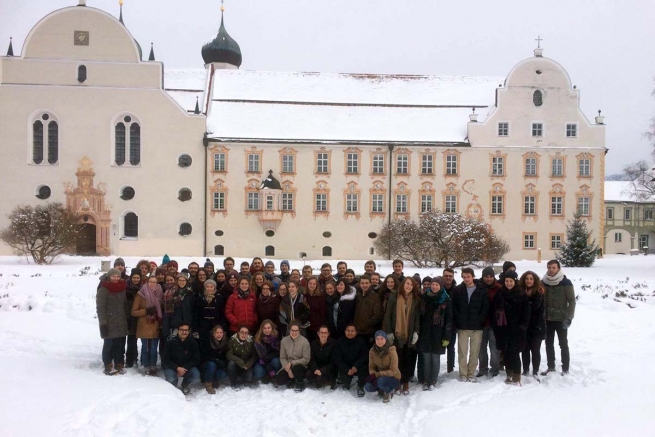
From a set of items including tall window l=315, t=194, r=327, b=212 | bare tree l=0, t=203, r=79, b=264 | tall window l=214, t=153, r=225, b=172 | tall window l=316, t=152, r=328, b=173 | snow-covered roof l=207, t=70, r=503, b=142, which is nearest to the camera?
bare tree l=0, t=203, r=79, b=264

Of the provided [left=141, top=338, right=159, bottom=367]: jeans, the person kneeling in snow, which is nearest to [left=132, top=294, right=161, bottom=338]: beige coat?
[left=141, top=338, right=159, bottom=367]: jeans

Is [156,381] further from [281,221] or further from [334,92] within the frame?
[334,92]

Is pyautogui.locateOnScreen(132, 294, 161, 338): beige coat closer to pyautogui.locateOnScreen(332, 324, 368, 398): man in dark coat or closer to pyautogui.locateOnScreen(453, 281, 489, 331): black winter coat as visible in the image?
pyautogui.locateOnScreen(332, 324, 368, 398): man in dark coat

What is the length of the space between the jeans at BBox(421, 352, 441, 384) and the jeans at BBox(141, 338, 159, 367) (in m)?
4.36

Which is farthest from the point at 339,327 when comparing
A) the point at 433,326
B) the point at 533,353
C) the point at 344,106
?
the point at 344,106

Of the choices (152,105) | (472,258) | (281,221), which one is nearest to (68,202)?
(152,105)

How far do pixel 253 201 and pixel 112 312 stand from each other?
75.6 ft

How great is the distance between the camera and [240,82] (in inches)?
1393

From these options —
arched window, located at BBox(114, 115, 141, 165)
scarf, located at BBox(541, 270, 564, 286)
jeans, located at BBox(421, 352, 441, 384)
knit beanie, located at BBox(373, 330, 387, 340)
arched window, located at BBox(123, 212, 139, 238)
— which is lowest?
jeans, located at BBox(421, 352, 441, 384)

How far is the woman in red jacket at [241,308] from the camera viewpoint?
9312 millimetres

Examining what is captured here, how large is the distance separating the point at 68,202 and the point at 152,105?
6.91 metres

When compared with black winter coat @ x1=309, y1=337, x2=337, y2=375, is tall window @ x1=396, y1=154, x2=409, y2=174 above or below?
above

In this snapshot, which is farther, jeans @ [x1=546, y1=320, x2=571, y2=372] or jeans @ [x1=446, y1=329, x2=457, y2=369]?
jeans @ [x1=446, y1=329, x2=457, y2=369]

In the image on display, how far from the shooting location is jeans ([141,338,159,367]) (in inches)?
369
